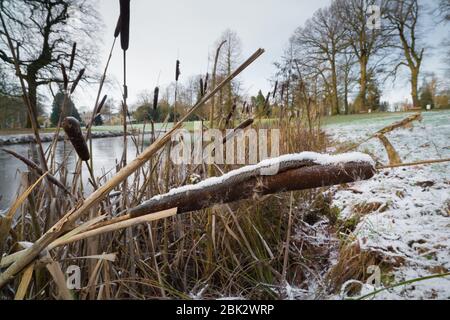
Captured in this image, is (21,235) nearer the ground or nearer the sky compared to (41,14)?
nearer the ground

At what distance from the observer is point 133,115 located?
960 mm

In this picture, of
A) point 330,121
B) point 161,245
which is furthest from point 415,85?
point 161,245

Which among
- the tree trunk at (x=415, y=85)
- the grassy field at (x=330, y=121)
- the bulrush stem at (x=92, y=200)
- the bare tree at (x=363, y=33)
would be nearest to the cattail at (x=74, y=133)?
the bulrush stem at (x=92, y=200)

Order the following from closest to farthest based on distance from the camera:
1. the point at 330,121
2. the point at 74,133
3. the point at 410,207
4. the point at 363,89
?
the point at 74,133 < the point at 410,207 < the point at 363,89 < the point at 330,121

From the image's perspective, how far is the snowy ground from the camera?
59cm

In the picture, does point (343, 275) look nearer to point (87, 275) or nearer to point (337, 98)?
point (87, 275)

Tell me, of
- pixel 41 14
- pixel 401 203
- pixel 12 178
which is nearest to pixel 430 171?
pixel 401 203

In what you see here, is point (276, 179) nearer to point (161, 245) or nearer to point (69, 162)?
point (161, 245)

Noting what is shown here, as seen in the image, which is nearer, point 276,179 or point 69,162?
point 276,179

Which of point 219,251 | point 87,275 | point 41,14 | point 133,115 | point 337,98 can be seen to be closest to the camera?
point 87,275

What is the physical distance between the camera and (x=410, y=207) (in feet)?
2.78

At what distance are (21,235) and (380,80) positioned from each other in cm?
135

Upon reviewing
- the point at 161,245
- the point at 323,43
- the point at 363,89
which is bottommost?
the point at 161,245

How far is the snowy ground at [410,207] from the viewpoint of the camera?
23.1 inches
